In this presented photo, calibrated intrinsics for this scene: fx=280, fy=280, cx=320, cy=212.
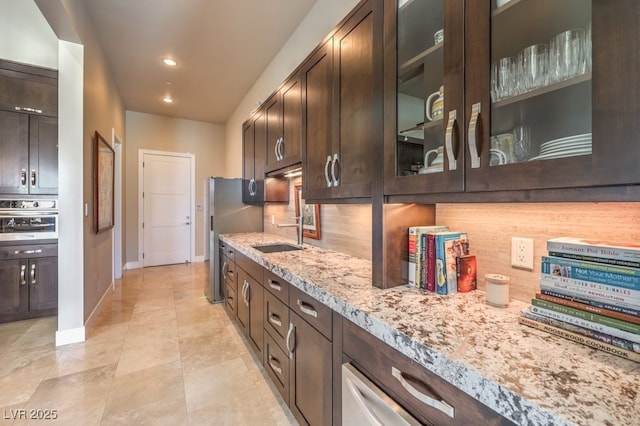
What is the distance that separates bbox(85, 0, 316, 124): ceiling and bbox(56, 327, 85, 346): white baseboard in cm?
297

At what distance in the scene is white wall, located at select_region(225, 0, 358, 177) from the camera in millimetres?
2293

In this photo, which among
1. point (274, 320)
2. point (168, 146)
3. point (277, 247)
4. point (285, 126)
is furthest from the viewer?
point (168, 146)

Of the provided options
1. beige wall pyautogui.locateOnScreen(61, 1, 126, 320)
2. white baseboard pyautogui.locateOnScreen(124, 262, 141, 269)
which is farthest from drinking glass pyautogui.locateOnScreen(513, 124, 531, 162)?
white baseboard pyautogui.locateOnScreen(124, 262, 141, 269)

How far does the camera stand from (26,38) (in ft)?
9.92

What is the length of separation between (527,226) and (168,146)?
6.10 meters

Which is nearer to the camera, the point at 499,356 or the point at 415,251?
the point at 499,356

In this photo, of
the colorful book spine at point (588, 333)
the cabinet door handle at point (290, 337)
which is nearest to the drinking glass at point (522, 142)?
the colorful book spine at point (588, 333)

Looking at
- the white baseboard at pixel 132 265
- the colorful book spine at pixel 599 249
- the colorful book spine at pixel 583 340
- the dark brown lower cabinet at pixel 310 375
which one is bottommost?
the white baseboard at pixel 132 265

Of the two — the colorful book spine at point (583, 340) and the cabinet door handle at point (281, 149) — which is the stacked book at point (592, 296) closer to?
the colorful book spine at point (583, 340)

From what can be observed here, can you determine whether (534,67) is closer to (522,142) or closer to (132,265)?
(522,142)

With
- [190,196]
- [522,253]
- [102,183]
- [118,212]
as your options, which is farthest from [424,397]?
[190,196]

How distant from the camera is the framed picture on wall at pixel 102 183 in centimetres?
294

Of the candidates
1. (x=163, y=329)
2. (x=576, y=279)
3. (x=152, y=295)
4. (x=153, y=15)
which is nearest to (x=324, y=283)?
(x=576, y=279)

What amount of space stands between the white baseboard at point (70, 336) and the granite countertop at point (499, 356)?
2616mm
